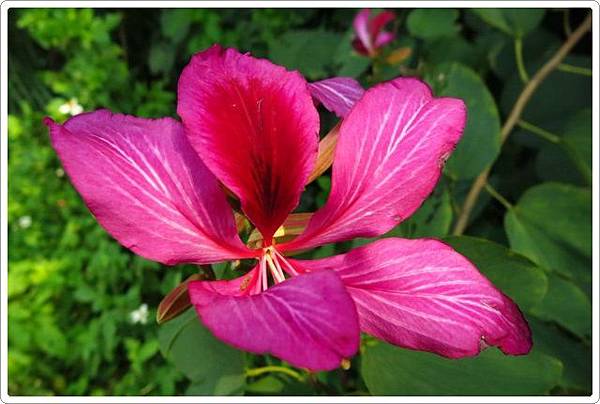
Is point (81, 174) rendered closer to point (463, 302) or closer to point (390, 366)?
point (463, 302)

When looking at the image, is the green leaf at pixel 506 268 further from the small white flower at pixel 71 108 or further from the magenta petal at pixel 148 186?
the small white flower at pixel 71 108

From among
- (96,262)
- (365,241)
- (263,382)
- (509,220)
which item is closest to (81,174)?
(365,241)

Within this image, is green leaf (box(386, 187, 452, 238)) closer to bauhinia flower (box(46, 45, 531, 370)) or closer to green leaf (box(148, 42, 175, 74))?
bauhinia flower (box(46, 45, 531, 370))

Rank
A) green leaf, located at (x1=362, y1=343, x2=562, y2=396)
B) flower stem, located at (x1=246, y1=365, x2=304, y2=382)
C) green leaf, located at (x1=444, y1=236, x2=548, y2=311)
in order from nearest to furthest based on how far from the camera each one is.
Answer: green leaf, located at (x1=444, y1=236, x2=548, y2=311)
green leaf, located at (x1=362, y1=343, x2=562, y2=396)
flower stem, located at (x1=246, y1=365, x2=304, y2=382)

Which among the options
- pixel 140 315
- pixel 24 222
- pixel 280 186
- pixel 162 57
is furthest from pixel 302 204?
pixel 24 222

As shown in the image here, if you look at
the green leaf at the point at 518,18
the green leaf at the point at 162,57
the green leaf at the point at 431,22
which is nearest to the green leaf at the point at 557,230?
the green leaf at the point at 518,18

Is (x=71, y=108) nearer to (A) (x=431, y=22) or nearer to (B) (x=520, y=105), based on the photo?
(A) (x=431, y=22)

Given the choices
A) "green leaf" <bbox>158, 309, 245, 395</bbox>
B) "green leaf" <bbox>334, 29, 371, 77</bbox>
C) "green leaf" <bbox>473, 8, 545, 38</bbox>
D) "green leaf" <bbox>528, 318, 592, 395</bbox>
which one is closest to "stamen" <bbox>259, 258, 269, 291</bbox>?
"green leaf" <bbox>158, 309, 245, 395</bbox>
